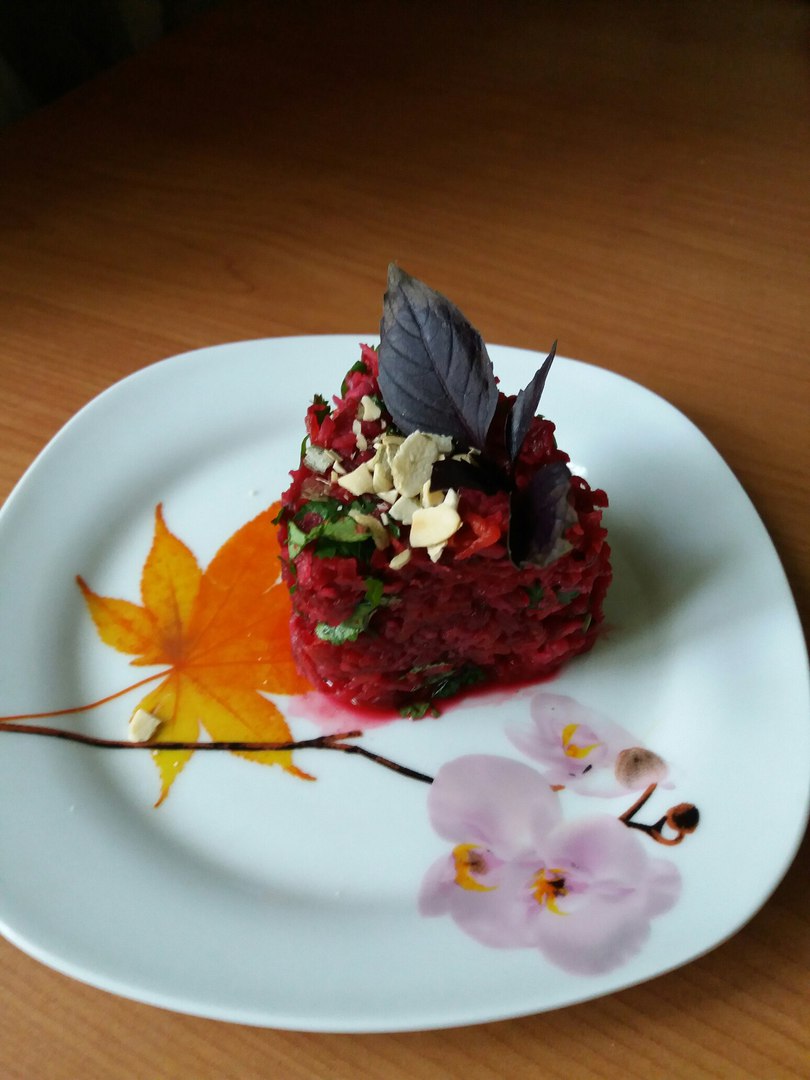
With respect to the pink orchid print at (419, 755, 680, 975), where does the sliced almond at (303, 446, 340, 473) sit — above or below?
above

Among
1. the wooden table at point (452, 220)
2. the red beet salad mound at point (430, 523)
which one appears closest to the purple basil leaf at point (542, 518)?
the red beet salad mound at point (430, 523)

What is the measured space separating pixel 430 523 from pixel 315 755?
0.38 metres

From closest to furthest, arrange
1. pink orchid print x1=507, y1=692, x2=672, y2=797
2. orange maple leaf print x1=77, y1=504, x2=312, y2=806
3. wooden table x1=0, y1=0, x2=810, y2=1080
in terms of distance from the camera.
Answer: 1. wooden table x1=0, y1=0, x2=810, y2=1080
2. pink orchid print x1=507, y1=692, x2=672, y2=797
3. orange maple leaf print x1=77, y1=504, x2=312, y2=806

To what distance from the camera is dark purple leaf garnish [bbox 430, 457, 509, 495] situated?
3.89 ft

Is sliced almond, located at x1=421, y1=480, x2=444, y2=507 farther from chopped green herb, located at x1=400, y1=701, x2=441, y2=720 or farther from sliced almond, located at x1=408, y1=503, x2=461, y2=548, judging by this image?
chopped green herb, located at x1=400, y1=701, x2=441, y2=720

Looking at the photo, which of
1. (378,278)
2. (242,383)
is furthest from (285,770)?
(378,278)

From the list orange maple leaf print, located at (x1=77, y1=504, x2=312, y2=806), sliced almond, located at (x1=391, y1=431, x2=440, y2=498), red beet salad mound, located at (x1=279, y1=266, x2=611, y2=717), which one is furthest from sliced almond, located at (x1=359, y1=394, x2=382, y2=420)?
orange maple leaf print, located at (x1=77, y1=504, x2=312, y2=806)

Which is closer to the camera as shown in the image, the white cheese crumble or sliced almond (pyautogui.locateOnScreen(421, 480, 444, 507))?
sliced almond (pyautogui.locateOnScreen(421, 480, 444, 507))

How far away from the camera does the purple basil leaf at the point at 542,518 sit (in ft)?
3.68

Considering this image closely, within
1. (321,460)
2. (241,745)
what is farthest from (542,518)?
(241,745)

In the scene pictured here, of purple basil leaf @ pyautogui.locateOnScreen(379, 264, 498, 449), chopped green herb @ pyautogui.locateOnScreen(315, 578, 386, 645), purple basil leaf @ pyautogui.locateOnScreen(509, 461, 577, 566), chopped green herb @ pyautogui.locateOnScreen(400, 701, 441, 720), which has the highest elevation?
purple basil leaf @ pyautogui.locateOnScreen(379, 264, 498, 449)

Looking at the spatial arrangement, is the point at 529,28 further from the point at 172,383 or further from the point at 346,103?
the point at 172,383

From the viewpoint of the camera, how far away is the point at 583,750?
1307mm

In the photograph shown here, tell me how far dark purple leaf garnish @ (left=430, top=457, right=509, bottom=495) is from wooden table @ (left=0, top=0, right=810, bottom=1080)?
566mm
